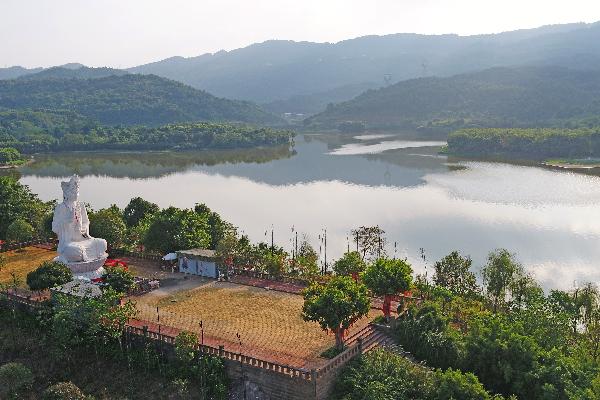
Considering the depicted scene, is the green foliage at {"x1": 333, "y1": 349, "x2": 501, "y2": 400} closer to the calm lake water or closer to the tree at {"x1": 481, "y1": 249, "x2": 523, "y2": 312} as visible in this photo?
the tree at {"x1": 481, "y1": 249, "x2": 523, "y2": 312}

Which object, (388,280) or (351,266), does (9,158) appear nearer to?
(351,266)

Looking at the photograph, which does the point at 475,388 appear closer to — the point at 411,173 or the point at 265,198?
the point at 265,198

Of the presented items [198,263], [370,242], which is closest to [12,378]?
[198,263]

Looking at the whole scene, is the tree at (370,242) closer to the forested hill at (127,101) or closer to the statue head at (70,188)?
the statue head at (70,188)

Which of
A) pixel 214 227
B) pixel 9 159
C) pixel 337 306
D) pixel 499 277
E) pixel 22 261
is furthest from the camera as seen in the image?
pixel 9 159

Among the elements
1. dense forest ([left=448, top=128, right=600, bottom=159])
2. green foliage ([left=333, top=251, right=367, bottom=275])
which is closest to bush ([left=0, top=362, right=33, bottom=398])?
green foliage ([left=333, top=251, right=367, bottom=275])

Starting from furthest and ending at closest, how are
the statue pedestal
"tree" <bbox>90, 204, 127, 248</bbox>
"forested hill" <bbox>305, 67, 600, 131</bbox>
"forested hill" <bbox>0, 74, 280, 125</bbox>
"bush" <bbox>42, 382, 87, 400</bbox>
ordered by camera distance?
"forested hill" <bbox>0, 74, 280, 125</bbox>, "forested hill" <bbox>305, 67, 600, 131</bbox>, "tree" <bbox>90, 204, 127, 248</bbox>, the statue pedestal, "bush" <bbox>42, 382, 87, 400</bbox>

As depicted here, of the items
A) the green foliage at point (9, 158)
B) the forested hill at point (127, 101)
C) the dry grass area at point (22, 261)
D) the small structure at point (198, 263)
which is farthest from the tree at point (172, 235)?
the forested hill at point (127, 101)
